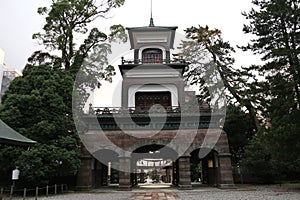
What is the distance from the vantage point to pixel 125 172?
571 inches

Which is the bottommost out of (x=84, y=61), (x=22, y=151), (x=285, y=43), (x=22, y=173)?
(x=22, y=173)

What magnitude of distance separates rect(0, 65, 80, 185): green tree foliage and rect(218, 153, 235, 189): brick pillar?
7.88m

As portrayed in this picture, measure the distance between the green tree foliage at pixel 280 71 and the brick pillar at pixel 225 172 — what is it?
2253 millimetres

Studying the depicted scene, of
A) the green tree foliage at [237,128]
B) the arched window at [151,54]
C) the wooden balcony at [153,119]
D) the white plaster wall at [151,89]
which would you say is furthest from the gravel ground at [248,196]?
the arched window at [151,54]

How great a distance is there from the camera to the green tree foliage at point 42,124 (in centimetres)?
1185

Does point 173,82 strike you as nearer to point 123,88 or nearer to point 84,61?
point 123,88

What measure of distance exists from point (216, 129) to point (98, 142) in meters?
6.98

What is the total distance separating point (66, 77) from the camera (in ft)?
49.1

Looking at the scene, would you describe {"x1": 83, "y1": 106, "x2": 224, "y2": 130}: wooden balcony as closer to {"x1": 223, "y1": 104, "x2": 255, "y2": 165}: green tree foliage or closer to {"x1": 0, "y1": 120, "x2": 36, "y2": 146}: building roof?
{"x1": 223, "y1": 104, "x2": 255, "y2": 165}: green tree foliage

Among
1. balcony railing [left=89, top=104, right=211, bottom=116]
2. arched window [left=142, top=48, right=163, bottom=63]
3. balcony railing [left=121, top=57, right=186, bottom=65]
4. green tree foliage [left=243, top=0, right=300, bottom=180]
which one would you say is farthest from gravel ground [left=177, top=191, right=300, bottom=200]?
arched window [left=142, top=48, right=163, bottom=63]

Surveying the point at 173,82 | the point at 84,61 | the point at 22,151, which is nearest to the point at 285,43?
the point at 173,82

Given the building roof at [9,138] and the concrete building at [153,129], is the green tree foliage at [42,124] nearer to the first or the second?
the concrete building at [153,129]

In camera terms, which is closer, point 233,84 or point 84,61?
point 84,61

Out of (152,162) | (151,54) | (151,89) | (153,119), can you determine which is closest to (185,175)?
(153,119)
